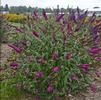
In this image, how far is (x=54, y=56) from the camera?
5.15m

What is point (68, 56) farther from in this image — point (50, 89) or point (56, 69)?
point (50, 89)

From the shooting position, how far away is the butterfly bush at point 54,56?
5234mm

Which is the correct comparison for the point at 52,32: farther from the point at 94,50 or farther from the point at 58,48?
the point at 94,50

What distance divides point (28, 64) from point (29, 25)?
0.81 m

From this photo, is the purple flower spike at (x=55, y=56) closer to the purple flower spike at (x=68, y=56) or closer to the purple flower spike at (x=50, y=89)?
the purple flower spike at (x=68, y=56)

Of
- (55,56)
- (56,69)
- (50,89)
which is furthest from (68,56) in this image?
(50,89)

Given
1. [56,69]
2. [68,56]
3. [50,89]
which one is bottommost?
[50,89]

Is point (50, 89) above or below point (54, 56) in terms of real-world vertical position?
below

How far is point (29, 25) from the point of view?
18.9ft

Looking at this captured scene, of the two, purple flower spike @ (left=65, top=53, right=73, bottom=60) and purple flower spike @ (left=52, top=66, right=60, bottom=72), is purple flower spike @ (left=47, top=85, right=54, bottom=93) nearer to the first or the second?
purple flower spike @ (left=52, top=66, right=60, bottom=72)

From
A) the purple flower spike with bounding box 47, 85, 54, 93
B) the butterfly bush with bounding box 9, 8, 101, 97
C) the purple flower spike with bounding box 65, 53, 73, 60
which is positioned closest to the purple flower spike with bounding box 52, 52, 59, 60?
the butterfly bush with bounding box 9, 8, 101, 97

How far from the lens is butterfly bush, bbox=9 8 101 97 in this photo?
5.23 m

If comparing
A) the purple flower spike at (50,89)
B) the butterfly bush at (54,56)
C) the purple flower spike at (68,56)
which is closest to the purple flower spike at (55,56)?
the butterfly bush at (54,56)

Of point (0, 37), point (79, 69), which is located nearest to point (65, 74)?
point (79, 69)
